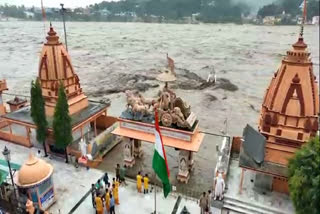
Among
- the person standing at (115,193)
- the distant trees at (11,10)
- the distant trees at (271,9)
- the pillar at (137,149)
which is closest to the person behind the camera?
the person standing at (115,193)

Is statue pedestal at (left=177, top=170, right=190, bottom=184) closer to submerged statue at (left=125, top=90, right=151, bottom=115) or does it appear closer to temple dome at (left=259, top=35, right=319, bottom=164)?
submerged statue at (left=125, top=90, right=151, bottom=115)

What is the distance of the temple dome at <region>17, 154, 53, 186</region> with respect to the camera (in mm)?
12094

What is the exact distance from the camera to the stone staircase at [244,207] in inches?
465

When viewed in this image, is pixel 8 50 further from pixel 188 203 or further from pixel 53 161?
pixel 188 203

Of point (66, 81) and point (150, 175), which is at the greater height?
point (66, 81)

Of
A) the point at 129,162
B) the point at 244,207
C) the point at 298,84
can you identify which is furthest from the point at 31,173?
the point at 298,84

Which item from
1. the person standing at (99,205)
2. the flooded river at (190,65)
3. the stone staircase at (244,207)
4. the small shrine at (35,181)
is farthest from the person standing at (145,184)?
the flooded river at (190,65)

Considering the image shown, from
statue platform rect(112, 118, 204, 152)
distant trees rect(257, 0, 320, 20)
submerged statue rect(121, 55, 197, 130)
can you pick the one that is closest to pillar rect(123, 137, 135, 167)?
statue platform rect(112, 118, 204, 152)

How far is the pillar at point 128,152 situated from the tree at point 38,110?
4.30 metres

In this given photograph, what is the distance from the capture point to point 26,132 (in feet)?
61.2

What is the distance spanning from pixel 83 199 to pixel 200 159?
23.8 ft

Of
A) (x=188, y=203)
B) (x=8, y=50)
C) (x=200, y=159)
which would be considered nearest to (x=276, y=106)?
(x=188, y=203)

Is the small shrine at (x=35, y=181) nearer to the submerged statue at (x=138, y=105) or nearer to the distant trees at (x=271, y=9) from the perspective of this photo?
the submerged statue at (x=138, y=105)

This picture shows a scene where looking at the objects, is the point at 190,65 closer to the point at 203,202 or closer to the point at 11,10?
the point at 11,10
